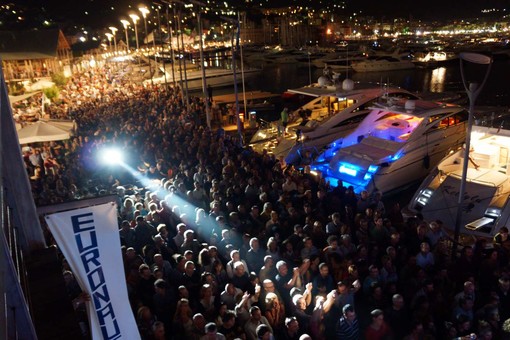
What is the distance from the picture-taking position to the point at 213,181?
11.0 meters

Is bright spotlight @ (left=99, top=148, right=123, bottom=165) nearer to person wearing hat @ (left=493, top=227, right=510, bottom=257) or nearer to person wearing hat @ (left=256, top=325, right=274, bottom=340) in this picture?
person wearing hat @ (left=256, top=325, right=274, bottom=340)

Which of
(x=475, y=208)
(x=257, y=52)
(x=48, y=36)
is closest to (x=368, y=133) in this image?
(x=475, y=208)

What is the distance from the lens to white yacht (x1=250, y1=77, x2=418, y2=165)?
53.4 feet

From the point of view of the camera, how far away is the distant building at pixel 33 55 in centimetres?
3603

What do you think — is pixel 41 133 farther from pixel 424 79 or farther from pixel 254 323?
pixel 424 79

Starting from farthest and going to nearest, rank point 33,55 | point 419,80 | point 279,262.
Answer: point 419,80
point 33,55
point 279,262

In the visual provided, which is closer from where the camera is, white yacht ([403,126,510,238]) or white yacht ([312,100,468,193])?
white yacht ([403,126,510,238])

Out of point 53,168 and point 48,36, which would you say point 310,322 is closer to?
point 53,168

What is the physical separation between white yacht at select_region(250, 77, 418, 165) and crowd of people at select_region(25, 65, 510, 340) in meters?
3.49

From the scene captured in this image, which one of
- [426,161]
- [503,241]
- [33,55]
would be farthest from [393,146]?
[33,55]

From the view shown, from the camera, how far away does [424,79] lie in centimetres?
5509

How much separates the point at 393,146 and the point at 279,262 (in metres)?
8.49

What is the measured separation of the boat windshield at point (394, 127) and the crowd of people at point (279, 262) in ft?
15.3

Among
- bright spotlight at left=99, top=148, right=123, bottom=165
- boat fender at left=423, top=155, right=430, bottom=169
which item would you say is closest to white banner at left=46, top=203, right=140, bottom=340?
bright spotlight at left=99, top=148, right=123, bottom=165
